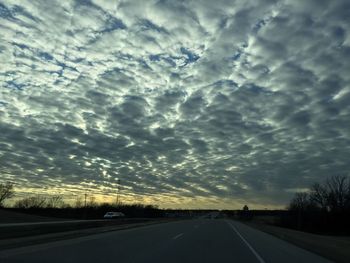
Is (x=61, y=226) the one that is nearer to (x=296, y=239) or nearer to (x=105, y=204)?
(x=296, y=239)

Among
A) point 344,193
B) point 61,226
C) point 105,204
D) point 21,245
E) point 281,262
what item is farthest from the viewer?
point 105,204

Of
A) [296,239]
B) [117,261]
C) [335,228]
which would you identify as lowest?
[117,261]

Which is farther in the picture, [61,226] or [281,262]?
[61,226]

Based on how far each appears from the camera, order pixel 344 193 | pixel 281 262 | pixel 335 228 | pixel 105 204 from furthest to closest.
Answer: pixel 105 204
pixel 344 193
pixel 335 228
pixel 281 262

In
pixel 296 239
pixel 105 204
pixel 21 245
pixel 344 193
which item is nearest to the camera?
pixel 21 245

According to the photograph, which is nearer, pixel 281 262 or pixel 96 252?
pixel 281 262

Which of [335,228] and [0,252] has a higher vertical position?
[335,228]

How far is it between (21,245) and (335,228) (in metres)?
78.7

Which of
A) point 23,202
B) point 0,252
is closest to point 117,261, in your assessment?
point 0,252

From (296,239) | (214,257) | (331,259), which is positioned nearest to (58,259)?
(214,257)

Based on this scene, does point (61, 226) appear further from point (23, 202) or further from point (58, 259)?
point (23, 202)

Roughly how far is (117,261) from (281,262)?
5.37 metres

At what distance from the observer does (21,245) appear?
20.7 meters

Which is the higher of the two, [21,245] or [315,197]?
[315,197]
